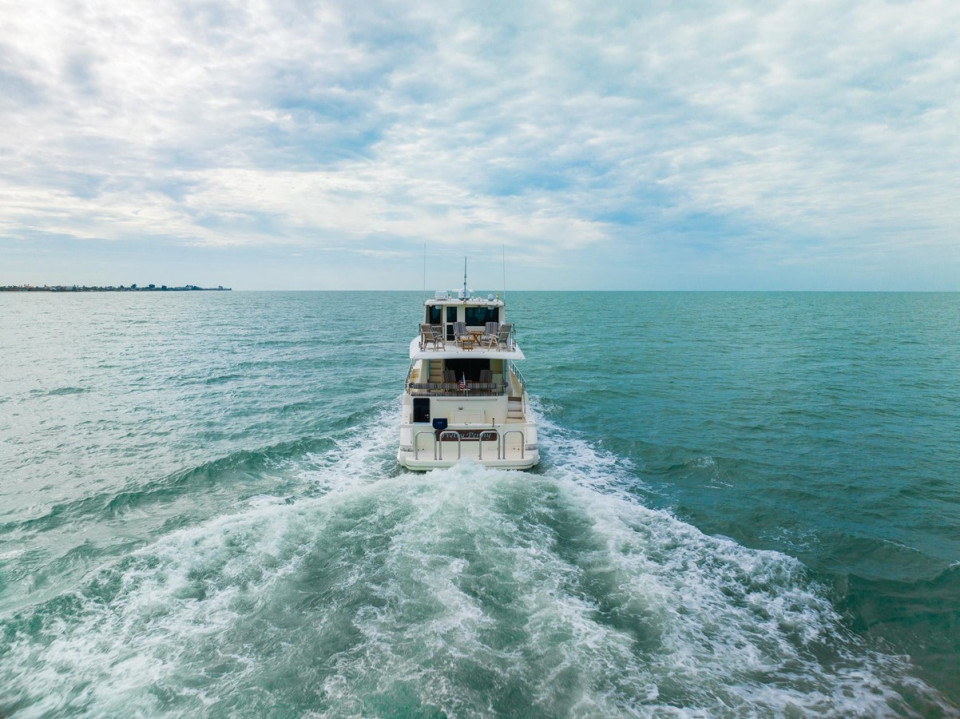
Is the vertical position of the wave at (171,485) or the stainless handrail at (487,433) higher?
the stainless handrail at (487,433)

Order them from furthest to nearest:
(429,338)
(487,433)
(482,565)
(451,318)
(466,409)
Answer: (451,318) < (429,338) < (466,409) < (487,433) < (482,565)

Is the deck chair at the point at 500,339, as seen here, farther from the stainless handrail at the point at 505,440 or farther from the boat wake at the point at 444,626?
the boat wake at the point at 444,626

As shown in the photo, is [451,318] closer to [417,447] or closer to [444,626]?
[417,447]

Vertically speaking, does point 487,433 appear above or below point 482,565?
above

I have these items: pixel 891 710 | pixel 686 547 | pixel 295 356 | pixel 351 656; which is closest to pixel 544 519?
pixel 686 547

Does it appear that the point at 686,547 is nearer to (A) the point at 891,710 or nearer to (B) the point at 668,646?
(B) the point at 668,646

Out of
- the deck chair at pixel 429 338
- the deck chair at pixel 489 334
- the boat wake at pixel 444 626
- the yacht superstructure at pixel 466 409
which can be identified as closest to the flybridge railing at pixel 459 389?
the yacht superstructure at pixel 466 409

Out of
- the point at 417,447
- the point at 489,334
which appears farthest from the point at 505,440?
the point at 489,334
